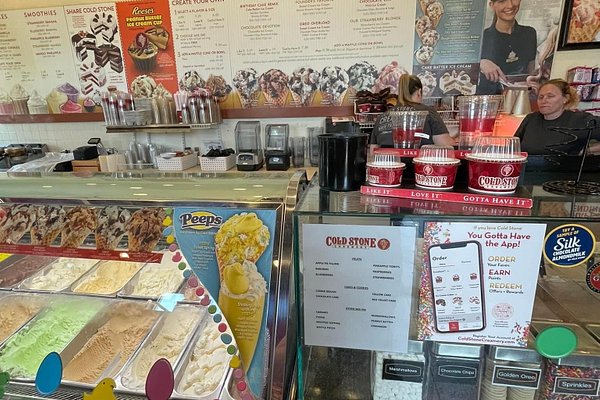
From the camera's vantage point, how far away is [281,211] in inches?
37.4

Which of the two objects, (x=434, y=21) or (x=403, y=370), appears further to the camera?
(x=434, y=21)

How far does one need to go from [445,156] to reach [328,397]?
0.73 m

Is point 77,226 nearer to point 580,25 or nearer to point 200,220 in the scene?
point 200,220

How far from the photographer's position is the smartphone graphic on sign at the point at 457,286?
87cm

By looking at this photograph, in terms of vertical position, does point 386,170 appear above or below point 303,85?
below

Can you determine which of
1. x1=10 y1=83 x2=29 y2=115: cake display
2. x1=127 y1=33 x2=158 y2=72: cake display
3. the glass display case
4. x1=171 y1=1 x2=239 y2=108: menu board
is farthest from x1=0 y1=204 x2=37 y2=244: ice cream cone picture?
x1=10 y1=83 x2=29 y2=115: cake display

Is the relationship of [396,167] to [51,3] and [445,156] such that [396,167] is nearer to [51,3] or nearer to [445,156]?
[445,156]

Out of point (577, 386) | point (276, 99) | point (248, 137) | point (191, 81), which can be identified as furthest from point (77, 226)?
point (191, 81)

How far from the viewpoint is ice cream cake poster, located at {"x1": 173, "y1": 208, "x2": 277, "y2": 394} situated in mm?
947

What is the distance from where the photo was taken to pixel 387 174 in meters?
0.98

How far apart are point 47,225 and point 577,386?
5.00ft

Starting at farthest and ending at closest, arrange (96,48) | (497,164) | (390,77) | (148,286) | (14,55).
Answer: (14,55), (96,48), (390,77), (148,286), (497,164)

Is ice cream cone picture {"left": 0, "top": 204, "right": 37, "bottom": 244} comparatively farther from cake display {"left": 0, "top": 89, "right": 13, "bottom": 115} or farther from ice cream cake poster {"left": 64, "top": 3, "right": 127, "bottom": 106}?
cake display {"left": 0, "top": 89, "right": 13, "bottom": 115}

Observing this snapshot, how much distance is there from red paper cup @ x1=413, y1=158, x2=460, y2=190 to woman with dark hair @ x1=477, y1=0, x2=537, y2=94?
3221mm
